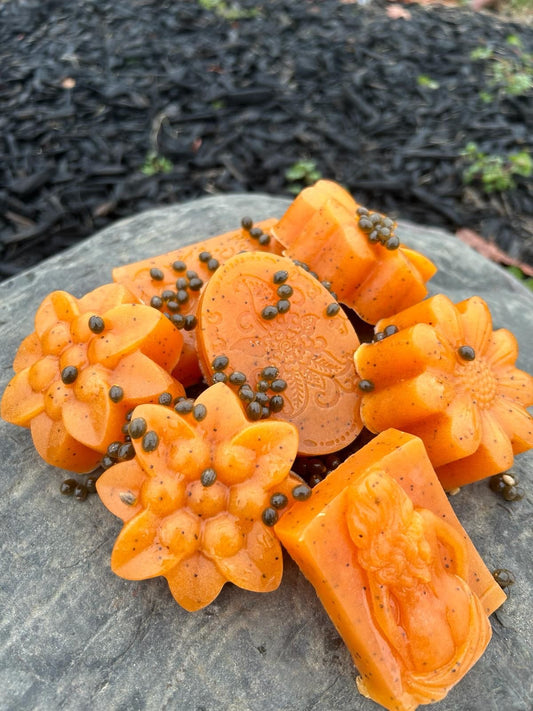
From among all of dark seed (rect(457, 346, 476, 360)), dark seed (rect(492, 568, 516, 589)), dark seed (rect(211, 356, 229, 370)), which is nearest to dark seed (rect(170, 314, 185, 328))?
dark seed (rect(211, 356, 229, 370))

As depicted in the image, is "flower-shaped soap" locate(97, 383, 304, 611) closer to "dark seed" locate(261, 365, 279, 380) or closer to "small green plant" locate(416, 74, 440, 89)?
"dark seed" locate(261, 365, 279, 380)

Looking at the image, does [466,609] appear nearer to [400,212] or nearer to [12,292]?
[12,292]

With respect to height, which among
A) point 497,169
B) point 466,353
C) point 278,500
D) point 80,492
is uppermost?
point 466,353

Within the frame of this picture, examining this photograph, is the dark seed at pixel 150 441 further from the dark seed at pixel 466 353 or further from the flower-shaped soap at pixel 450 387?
the dark seed at pixel 466 353

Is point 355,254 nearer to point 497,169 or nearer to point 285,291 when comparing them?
point 285,291

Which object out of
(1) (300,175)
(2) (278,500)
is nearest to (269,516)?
(2) (278,500)

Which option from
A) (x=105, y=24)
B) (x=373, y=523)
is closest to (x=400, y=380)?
(x=373, y=523)
